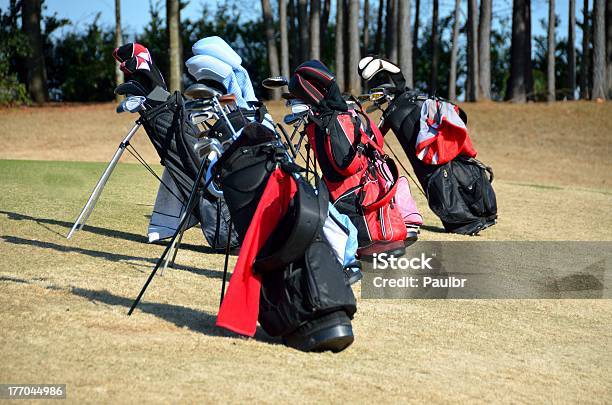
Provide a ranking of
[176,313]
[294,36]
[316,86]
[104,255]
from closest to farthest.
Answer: [176,313], [104,255], [316,86], [294,36]

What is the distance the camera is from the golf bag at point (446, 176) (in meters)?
9.38

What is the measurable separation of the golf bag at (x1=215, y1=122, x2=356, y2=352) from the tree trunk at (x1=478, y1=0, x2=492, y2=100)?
80.2 ft

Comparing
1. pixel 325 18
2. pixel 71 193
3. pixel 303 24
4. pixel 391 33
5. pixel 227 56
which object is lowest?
pixel 71 193

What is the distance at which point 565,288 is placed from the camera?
7137 millimetres

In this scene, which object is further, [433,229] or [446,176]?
[433,229]

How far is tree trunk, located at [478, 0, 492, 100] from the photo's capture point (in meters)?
28.2

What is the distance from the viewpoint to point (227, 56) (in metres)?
7.78

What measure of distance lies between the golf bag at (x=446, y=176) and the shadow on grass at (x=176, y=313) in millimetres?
4352

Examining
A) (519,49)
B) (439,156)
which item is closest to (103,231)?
(439,156)

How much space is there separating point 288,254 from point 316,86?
117 inches

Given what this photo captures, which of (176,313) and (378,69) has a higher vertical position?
(378,69)

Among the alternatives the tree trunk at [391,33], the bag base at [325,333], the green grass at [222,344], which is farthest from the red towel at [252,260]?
→ the tree trunk at [391,33]

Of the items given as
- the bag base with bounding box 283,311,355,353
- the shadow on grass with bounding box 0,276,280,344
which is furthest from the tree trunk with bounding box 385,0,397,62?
the bag base with bounding box 283,311,355,353

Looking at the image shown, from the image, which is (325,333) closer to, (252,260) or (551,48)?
(252,260)
